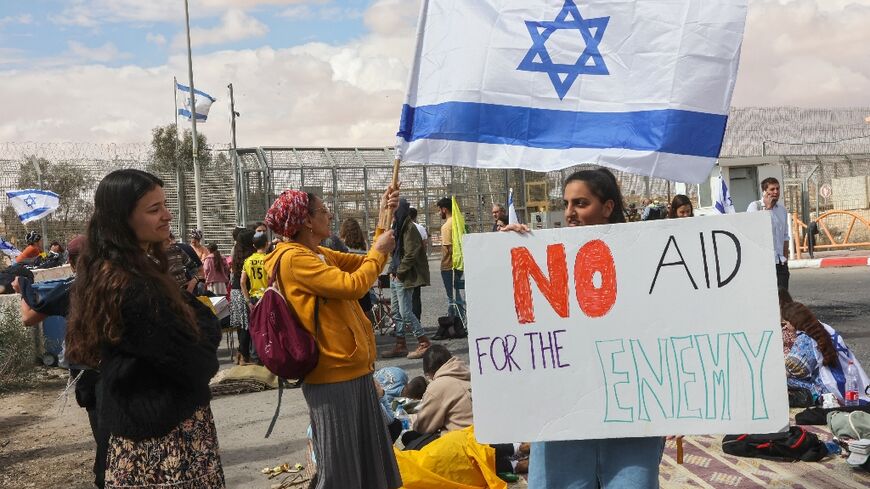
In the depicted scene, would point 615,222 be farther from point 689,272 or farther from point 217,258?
point 217,258

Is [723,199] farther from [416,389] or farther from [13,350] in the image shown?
[13,350]

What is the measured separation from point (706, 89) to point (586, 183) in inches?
24.6

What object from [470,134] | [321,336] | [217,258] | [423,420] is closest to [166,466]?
[321,336]

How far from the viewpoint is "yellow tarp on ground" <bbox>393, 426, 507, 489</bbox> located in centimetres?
481

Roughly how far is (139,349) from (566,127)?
1673mm

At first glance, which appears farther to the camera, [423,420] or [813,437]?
[423,420]

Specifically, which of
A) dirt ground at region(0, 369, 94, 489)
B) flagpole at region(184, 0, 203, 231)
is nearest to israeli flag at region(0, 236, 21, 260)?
flagpole at region(184, 0, 203, 231)

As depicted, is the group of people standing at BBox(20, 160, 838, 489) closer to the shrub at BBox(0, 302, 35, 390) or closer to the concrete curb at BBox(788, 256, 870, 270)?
the shrub at BBox(0, 302, 35, 390)

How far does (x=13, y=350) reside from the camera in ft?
31.6

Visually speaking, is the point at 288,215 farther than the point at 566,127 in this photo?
Yes

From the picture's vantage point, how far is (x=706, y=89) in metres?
3.18

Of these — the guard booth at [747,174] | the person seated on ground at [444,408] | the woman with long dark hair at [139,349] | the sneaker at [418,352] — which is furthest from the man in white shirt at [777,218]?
the guard booth at [747,174]

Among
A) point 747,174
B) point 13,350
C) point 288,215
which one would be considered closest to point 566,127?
point 288,215

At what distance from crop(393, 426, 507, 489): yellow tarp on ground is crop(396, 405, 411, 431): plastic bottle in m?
1.31
